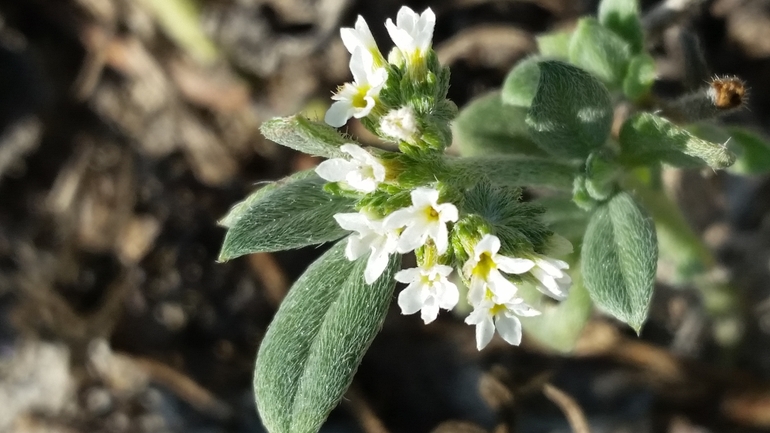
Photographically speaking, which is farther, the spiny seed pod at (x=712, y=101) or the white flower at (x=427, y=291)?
the spiny seed pod at (x=712, y=101)

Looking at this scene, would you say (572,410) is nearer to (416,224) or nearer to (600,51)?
(600,51)

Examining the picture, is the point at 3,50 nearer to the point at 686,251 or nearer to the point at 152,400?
the point at 152,400

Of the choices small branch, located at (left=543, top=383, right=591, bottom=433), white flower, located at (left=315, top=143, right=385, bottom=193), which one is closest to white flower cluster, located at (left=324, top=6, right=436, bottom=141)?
white flower, located at (left=315, top=143, right=385, bottom=193)

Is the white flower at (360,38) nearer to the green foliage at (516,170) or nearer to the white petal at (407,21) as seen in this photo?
the white petal at (407,21)

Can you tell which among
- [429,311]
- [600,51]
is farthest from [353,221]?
[600,51]

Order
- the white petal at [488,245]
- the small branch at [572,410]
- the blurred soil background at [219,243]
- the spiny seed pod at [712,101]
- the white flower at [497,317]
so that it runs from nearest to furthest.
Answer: the white petal at [488,245], the white flower at [497,317], the spiny seed pod at [712,101], the small branch at [572,410], the blurred soil background at [219,243]

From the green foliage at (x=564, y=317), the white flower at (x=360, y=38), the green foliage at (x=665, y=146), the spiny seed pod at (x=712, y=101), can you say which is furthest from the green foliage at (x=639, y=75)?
the white flower at (x=360, y=38)
